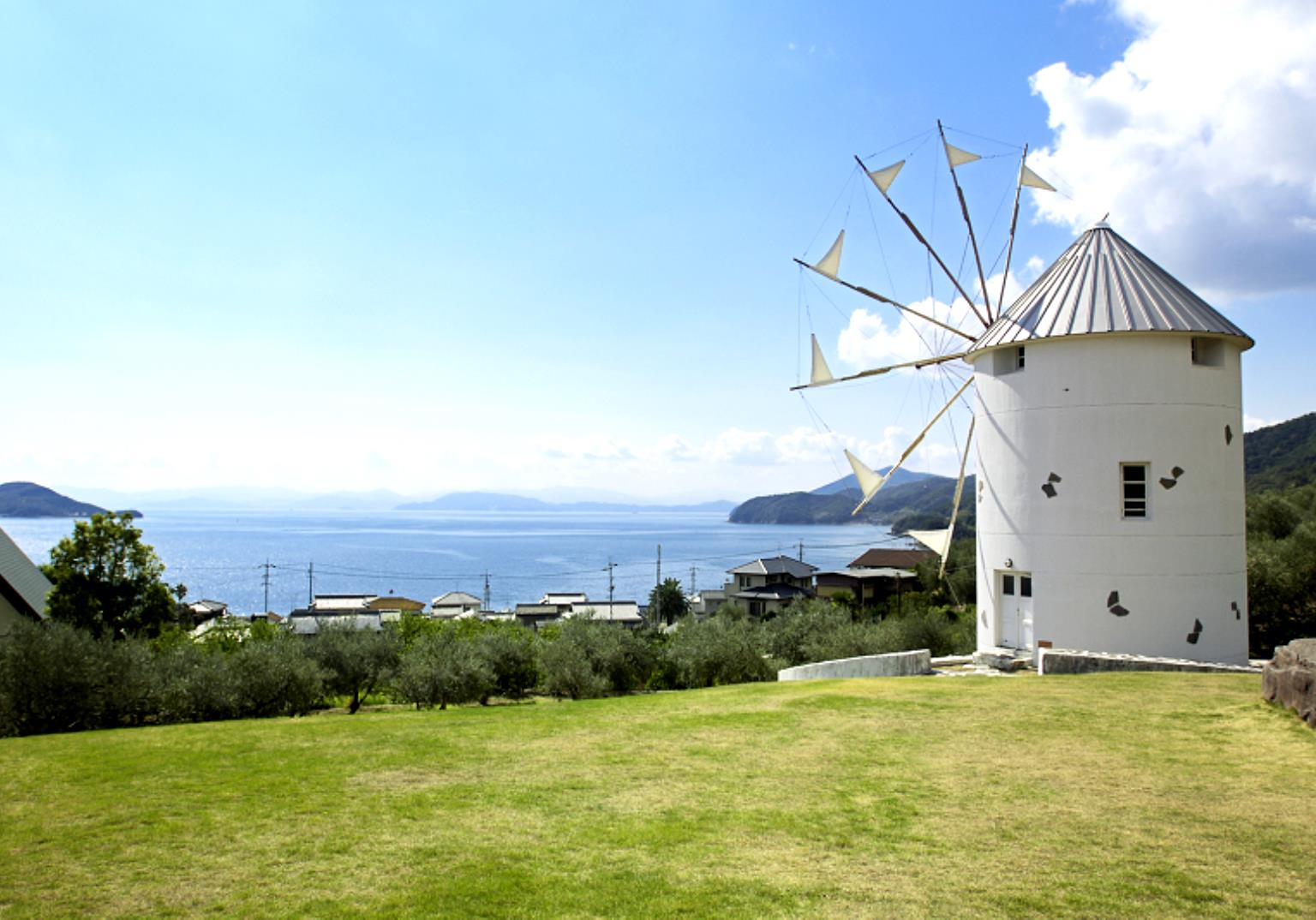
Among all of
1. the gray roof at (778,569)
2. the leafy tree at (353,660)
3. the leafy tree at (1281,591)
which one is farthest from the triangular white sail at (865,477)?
the gray roof at (778,569)

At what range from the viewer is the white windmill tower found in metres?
16.8

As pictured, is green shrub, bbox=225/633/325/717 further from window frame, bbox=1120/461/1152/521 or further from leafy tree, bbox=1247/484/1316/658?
leafy tree, bbox=1247/484/1316/658

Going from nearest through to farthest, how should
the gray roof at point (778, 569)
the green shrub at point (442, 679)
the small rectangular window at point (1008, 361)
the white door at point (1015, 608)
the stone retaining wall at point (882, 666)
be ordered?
the stone retaining wall at point (882, 666) → the white door at point (1015, 608) → the small rectangular window at point (1008, 361) → the green shrub at point (442, 679) → the gray roof at point (778, 569)

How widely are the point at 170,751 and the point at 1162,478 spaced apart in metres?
18.0

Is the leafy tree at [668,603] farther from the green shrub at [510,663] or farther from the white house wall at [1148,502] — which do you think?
the white house wall at [1148,502]

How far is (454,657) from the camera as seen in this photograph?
22266 mm

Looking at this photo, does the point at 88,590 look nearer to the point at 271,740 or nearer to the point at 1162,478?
the point at 271,740

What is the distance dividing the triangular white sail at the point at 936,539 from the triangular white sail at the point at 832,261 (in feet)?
24.3

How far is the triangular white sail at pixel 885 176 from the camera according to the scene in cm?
Result: 2250

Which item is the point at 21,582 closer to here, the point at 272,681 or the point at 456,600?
the point at 272,681

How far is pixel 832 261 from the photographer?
22.3m

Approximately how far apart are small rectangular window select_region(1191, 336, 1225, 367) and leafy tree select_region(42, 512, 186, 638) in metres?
28.0

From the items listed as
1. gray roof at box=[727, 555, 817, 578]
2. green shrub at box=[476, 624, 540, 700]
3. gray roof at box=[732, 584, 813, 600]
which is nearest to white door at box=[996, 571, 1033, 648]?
green shrub at box=[476, 624, 540, 700]

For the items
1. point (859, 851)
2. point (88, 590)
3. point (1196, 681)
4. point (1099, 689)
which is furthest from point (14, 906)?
point (88, 590)
